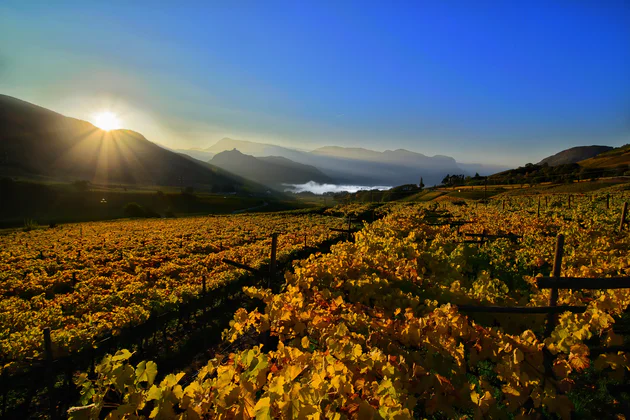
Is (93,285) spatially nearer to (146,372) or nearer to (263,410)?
(146,372)

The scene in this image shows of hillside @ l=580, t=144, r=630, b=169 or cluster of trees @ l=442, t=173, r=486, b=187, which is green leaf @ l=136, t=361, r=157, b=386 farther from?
hillside @ l=580, t=144, r=630, b=169

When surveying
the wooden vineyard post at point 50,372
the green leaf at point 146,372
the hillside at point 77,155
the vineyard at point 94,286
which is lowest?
the vineyard at point 94,286

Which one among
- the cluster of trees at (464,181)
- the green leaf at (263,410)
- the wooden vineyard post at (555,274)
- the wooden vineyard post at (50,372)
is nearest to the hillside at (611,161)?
the cluster of trees at (464,181)

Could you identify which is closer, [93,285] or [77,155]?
[93,285]

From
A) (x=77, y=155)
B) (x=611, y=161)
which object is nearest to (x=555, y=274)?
(x=611, y=161)

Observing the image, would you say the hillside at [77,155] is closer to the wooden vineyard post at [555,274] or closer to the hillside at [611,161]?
the hillside at [611,161]

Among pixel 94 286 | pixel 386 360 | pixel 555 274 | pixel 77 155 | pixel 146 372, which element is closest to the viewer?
pixel 146 372

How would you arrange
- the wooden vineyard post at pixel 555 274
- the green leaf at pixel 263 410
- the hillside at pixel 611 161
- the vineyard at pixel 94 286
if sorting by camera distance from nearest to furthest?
1. the green leaf at pixel 263 410
2. the wooden vineyard post at pixel 555 274
3. the vineyard at pixel 94 286
4. the hillside at pixel 611 161

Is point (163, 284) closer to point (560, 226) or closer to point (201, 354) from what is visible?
point (201, 354)

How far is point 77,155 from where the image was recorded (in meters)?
147

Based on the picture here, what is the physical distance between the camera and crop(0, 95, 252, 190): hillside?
129 m

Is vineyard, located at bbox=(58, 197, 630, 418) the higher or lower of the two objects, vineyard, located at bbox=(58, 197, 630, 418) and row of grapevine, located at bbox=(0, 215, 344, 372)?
the higher

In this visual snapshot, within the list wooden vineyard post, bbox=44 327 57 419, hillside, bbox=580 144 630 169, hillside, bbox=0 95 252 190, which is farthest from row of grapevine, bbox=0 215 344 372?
hillside, bbox=0 95 252 190

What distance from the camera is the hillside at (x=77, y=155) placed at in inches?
5084
